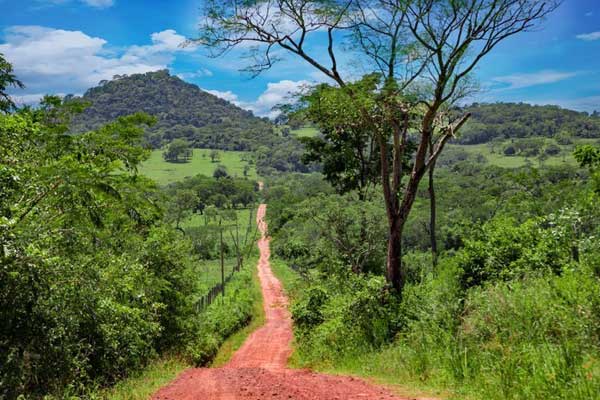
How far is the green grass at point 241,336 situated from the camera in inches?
798

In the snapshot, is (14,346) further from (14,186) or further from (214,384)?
(214,384)

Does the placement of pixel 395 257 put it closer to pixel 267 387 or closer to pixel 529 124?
pixel 267 387

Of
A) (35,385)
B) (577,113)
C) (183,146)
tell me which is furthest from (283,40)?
(577,113)

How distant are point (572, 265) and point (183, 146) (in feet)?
553

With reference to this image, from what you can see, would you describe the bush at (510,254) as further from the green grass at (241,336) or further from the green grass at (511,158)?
the green grass at (511,158)

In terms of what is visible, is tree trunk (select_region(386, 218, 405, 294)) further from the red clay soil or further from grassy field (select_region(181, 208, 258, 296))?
grassy field (select_region(181, 208, 258, 296))

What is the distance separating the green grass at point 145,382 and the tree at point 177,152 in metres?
160

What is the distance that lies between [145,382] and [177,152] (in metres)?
166

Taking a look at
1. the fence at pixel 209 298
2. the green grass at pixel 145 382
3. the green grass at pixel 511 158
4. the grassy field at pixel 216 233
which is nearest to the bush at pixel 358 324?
the green grass at pixel 145 382

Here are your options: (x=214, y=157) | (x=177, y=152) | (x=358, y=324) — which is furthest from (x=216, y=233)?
(x=214, y=157)

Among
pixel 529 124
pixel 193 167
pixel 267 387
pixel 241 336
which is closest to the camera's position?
pixel 267 387

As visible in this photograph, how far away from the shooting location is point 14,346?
6.95 meters

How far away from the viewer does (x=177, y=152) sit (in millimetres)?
170500

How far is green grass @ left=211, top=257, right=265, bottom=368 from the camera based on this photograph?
798 inches
